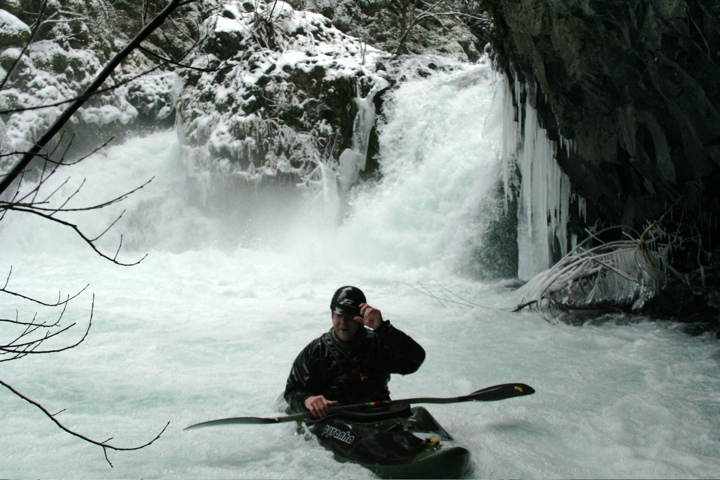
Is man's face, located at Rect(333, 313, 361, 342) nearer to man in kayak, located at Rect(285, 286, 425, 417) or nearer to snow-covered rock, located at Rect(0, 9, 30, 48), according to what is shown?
man in kayak, located at Rect(285, 286, 425, 417)

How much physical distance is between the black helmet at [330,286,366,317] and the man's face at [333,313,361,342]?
26 millimetres

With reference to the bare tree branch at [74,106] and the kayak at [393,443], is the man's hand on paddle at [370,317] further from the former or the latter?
the bare tree branch at [74,106]

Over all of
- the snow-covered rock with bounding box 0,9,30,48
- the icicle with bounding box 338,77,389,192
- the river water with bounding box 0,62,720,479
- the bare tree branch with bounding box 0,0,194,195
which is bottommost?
the river water with bounding box 0,62,720,479

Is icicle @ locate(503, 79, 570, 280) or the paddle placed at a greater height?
icicle @ locate(503, 79, 570, 280)

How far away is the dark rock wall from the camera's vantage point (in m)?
4.40

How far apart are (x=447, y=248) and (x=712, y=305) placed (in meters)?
4.05

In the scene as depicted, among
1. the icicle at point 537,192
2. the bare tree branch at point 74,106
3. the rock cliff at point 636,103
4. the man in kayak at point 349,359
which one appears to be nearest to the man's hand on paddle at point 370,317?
the man in kayak at point 349,359

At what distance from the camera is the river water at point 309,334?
2.93 metres

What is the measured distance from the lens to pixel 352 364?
2.76m

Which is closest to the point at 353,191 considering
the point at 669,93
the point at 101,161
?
the point at 101,161

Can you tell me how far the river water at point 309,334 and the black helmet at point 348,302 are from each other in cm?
70

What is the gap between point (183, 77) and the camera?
38.2ft

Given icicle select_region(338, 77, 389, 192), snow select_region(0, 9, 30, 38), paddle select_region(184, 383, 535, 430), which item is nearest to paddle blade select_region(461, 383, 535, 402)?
paddle select_region(184, 383, 535, 430)

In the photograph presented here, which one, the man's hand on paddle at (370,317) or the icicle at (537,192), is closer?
the man's hand on paddle at (370,317)
